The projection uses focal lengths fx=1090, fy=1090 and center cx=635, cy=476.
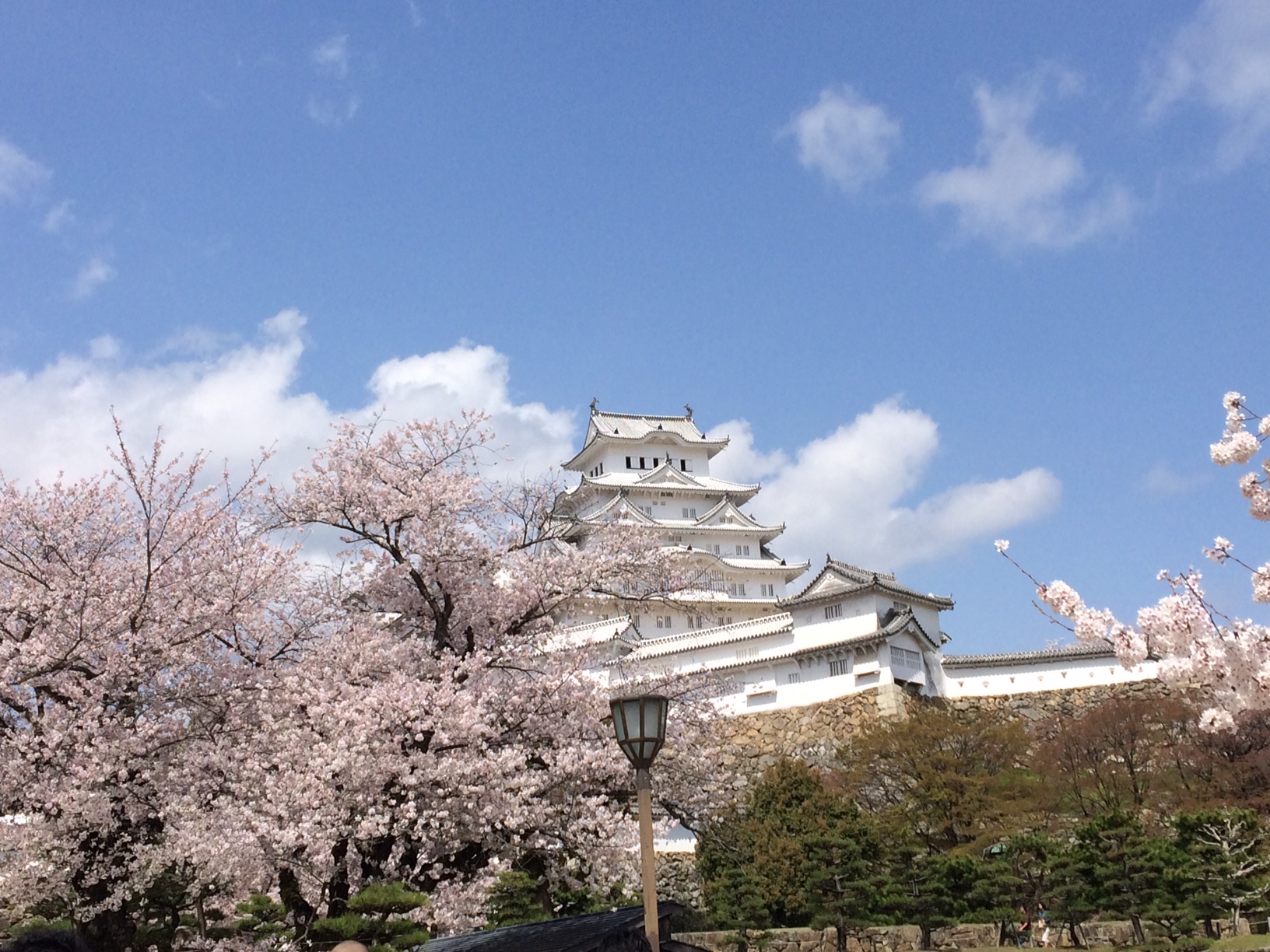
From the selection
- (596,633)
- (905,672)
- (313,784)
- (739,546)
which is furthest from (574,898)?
(739,546)

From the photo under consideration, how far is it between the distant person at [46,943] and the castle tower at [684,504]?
34181 millimetres

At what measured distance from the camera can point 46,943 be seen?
280 centimetres

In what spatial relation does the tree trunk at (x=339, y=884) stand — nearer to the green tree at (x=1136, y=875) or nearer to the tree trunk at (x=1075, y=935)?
the green tree at (x=1136, y=875)

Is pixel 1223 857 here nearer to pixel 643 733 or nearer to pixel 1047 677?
pixel 1047 677

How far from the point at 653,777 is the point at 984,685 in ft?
60.7

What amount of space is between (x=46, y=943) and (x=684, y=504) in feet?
143

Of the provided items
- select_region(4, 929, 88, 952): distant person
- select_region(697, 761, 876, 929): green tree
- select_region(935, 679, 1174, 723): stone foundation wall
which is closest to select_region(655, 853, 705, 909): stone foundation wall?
select_region(697, 761, 876, 929): green tree

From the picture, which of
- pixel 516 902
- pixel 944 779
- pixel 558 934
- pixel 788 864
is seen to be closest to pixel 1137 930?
pixel 944 779

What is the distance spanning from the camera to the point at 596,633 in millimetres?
34656

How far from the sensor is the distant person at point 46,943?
2748mm

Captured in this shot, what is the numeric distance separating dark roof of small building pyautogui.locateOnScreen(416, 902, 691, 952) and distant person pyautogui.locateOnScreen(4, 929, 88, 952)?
13.6 ft

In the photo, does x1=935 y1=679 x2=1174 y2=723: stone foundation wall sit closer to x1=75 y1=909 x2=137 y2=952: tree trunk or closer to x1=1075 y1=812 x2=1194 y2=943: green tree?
x1=1075 y1=812 x2=1194 y2=943: green tree

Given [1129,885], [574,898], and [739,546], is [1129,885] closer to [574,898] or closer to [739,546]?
[574,898]

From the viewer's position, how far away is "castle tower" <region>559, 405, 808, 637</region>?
4106cm
